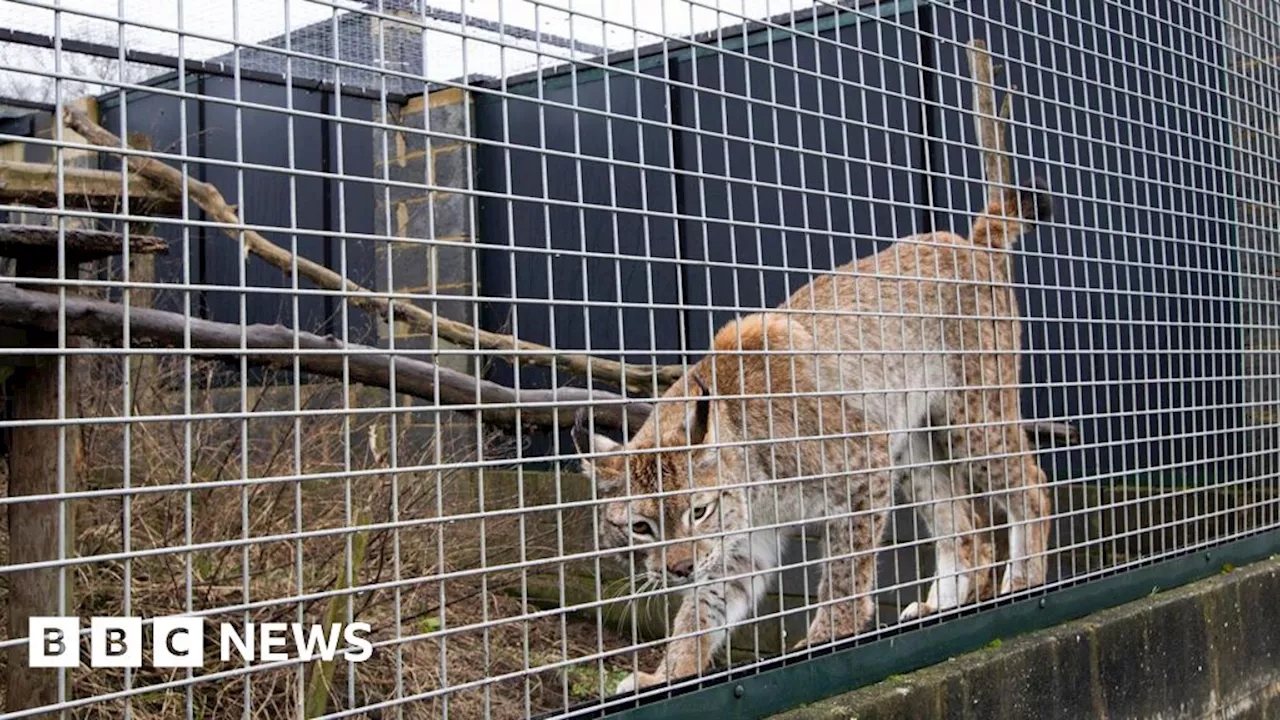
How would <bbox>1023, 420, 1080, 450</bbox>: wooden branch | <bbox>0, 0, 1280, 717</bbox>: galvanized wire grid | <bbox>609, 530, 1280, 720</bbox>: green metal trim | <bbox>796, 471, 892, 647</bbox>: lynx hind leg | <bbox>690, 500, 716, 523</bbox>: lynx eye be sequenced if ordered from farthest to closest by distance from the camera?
<bbox>1023, 420, 1080, 450</bbox>: wooden branch < <bbox>690, 500, 716, 523</bbox>: lynx eye < <bbox>796, 471, 892, 647</bbox>: lynx hind leg < <bbox>609, 530, 1280, 720</bbox>: green metal trim < <bbox>0, 0, 1280, 717</bbox>: galvanized wire grid

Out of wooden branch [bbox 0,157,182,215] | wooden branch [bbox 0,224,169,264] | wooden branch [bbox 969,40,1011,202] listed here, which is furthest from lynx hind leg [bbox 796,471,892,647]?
wooden branch [bbox 0,157,182,215]

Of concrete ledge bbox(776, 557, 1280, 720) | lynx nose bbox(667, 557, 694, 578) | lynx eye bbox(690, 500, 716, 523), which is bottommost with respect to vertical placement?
concrete ledge bbox(776, 557, 1280, 720)

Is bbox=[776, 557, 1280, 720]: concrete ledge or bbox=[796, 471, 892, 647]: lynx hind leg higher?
bbox=[796, 471, 892, 647]: lynx hind leg

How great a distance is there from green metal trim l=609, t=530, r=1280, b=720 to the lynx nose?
0.75 m

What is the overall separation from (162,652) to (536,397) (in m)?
2.54

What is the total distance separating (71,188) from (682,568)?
9.27 ft

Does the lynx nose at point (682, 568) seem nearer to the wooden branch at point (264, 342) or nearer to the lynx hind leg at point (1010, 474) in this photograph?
the wooden branch at point (264, 342)

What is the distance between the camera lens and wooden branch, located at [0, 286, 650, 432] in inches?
125

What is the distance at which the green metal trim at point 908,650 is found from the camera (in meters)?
2.68

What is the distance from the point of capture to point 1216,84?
4.81 m

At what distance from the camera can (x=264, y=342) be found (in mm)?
3863

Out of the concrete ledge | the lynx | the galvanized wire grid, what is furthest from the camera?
the lynx

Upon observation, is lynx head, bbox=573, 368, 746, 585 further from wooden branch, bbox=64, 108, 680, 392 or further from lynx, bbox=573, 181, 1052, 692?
wooden branch, bbox=64, 108, 680, 392

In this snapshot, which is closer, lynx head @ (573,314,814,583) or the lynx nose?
the lynx nose
